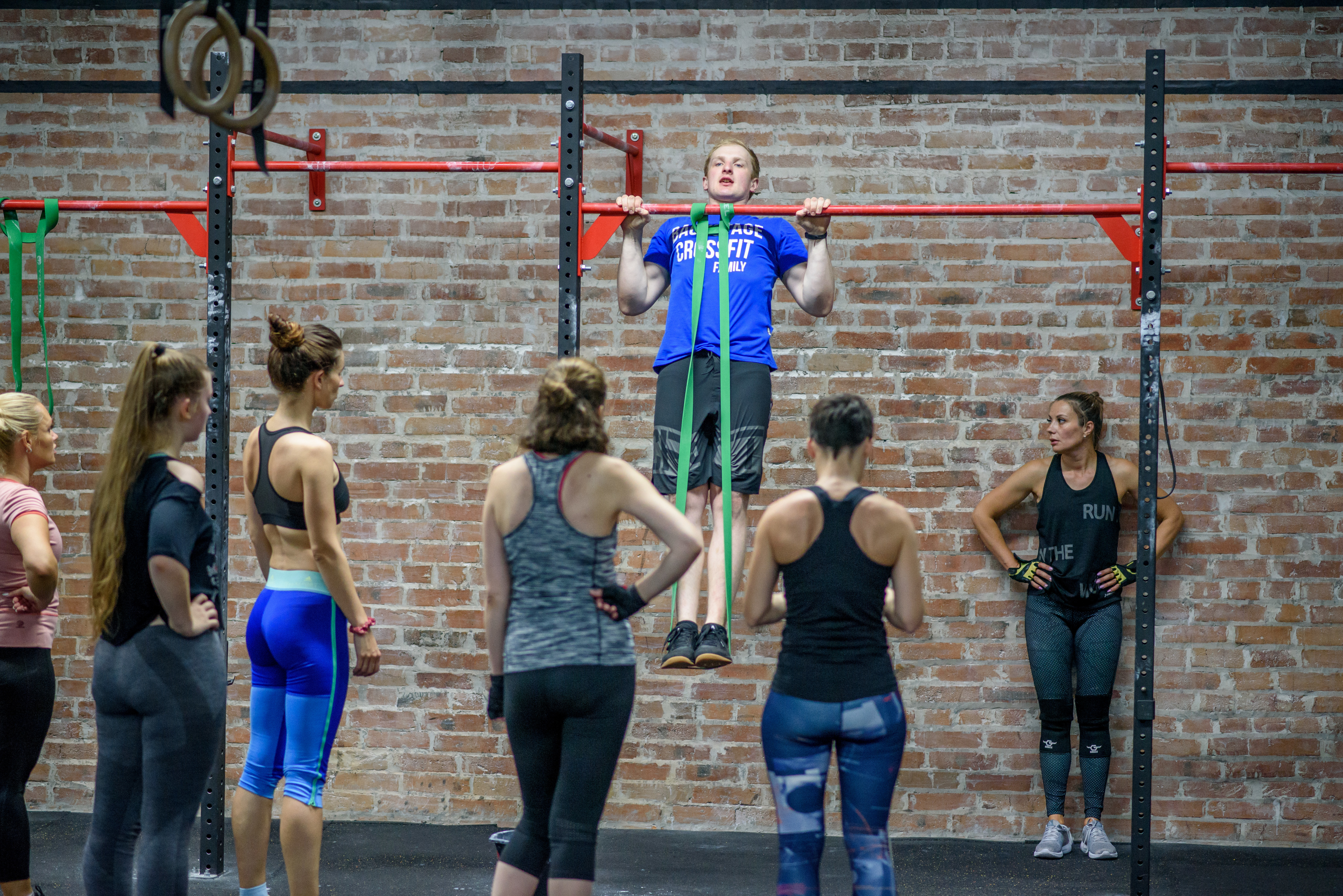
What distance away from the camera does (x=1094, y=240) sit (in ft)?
15.3

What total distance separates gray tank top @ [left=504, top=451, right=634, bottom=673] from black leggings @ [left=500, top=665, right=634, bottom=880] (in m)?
0.03

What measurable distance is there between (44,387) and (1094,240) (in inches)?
A: 170

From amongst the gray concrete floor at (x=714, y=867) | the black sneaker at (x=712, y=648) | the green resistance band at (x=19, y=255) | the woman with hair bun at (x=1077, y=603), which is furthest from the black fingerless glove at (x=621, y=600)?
the woman with hair bun at (x=1077, y=603)

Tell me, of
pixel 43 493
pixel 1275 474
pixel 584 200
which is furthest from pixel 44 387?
pixel 1275 474

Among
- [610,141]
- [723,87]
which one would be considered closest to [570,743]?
[610,141]

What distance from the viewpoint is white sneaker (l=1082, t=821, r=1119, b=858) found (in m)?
4.33

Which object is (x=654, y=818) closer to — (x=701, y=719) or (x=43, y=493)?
(x=701, y=719)

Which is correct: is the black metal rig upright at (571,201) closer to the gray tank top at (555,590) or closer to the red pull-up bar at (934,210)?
the red pull-up bar at (934,210)

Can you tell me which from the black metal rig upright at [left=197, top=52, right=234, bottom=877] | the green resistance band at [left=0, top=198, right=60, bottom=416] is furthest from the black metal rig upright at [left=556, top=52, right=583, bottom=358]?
the green resistance band at [left=0, top=198, right=60, bottom=416]

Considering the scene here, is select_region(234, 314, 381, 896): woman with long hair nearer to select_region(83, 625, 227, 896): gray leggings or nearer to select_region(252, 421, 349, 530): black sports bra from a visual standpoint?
select_region(252, 421, 349, 530): black sports bra

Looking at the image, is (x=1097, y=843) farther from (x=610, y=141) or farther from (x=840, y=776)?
(x=610, y=141)

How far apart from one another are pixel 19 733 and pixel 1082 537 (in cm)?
351

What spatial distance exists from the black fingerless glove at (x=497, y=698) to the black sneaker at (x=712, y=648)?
2.66ft

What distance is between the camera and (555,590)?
246 cm
